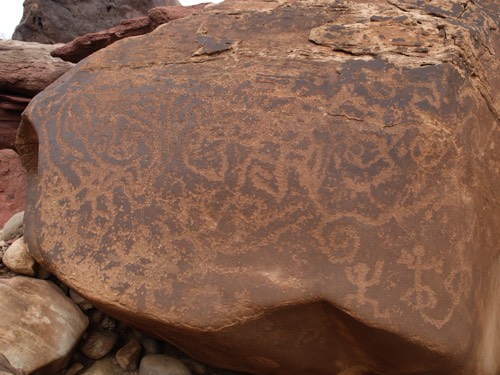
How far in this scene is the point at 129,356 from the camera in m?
1.47

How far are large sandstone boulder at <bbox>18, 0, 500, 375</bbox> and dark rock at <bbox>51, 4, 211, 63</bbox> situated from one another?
1356 mm

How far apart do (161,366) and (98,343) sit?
0.20 metres

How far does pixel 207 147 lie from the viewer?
128cm

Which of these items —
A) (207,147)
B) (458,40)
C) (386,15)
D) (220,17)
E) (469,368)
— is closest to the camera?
(469,368)

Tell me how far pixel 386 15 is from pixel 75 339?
3.93ft

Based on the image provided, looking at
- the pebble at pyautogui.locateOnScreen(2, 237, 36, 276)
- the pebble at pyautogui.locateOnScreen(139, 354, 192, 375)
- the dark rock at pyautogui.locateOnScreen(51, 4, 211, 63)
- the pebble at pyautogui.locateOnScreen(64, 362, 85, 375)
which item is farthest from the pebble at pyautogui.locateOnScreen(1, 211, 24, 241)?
the dark rock at pyautogui.locateOnScreen(51, 4, 211, 63)

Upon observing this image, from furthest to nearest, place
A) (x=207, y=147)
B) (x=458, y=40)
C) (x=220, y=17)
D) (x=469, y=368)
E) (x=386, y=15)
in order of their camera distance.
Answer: (x=220, y=17)
(x=386, y=15)
(x=458, y=40)
(x=207, y=147)
(x=469, y=368)

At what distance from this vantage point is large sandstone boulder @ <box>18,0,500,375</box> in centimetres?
113

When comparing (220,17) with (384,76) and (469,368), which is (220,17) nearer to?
(384,76)

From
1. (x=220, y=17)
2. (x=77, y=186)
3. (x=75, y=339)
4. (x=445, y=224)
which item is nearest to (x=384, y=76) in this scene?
(x=445, y=224)

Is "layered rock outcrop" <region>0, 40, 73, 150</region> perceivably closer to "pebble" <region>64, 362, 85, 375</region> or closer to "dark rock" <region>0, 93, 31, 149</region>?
"dark rock" <region>0, 93, 31, 149</region>

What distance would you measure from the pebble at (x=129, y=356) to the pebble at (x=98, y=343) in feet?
0.11

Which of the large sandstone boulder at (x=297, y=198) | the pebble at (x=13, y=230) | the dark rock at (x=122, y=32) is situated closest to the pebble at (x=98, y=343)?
the large sandstone boulder at (x=297, y=198)

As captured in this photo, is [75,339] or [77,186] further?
[75,339]
